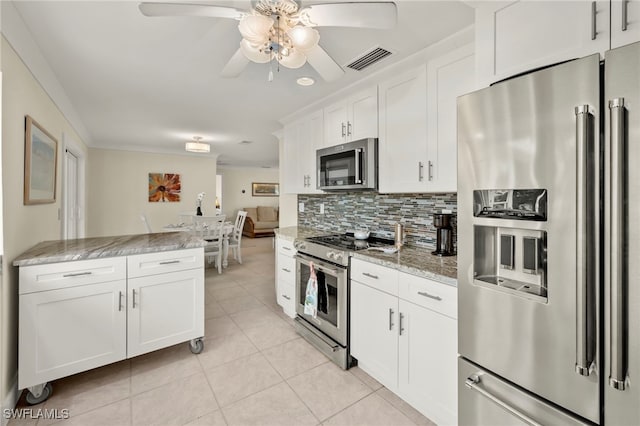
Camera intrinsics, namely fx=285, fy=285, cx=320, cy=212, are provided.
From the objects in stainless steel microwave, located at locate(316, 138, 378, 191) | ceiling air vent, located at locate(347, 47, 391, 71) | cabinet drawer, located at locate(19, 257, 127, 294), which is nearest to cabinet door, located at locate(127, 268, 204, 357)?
cabinet drawer, located at locate(19, 257, 127, 294)

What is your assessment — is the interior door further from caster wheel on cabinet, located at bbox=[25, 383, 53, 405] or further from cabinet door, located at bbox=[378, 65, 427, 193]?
caster wheel on cabinet, located at bbox=[25, 383, 53, 405]

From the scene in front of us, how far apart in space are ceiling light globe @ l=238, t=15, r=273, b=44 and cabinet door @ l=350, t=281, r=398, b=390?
1660 mm

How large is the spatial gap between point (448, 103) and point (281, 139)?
3001mm

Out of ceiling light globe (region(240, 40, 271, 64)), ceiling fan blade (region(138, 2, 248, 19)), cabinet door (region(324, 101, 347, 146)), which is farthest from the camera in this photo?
cabinet door (region(324, 101, 347, 146))

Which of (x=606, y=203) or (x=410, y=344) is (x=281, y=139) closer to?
(x=410, y=344)

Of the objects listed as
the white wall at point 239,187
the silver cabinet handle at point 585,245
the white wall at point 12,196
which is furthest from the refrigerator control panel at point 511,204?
the white wall at point 239,187

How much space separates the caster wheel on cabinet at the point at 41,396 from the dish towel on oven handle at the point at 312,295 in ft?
5.91

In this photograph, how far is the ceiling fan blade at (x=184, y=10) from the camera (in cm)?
120

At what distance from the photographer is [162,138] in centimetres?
530

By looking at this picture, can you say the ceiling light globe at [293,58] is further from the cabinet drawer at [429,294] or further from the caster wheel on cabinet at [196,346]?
the caster wheel on cabinet at [196,346]

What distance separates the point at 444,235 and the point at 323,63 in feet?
4.68

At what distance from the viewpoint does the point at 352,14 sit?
1284mm

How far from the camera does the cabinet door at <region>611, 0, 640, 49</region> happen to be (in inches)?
38.1

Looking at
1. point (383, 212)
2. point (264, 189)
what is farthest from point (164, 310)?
point (264, 189)
